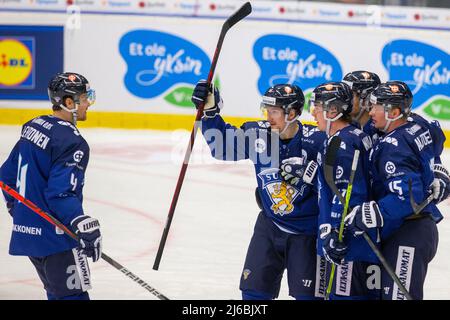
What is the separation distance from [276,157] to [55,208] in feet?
3.67

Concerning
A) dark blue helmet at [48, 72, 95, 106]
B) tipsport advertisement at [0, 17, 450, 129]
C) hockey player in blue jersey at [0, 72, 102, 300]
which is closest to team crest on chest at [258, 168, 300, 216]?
hockey player in blue jersey at [0, 72, 102, 300]

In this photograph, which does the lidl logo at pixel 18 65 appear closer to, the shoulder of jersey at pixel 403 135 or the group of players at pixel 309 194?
the group of players at pixel 309 194

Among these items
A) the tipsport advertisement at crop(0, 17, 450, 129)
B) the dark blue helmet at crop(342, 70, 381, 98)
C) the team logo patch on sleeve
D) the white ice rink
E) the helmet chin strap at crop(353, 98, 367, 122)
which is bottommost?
the white ice rink

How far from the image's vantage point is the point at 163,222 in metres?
7.95

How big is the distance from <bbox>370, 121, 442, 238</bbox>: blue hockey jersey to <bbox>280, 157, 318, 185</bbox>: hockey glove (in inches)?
11.9

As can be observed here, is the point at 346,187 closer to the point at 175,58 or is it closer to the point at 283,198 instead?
the point at 283,198

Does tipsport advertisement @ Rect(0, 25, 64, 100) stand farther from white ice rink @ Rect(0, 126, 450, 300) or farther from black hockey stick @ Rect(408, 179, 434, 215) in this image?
black hockey stick @ Rect(408, 179, 434, 215)

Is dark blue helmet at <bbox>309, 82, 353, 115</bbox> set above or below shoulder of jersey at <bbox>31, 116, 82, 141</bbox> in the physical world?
above

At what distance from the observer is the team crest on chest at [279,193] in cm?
468

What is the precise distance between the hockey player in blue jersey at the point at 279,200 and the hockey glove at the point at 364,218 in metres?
0.41

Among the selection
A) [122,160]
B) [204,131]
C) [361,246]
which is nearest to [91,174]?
[122,160]

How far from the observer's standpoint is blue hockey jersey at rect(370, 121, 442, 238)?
4.29 metres

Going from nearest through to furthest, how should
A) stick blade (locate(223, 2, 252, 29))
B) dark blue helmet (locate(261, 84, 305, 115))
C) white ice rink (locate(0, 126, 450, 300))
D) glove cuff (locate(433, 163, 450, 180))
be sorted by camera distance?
dark blue helmet (locate(261, 84, 305, 115)) < glove cuff (locate(433, 163, 450, 180)) < stick blade (locate(223, 2, 252, 29)) < white ice rink (locate(0, 126, 450, 300))
